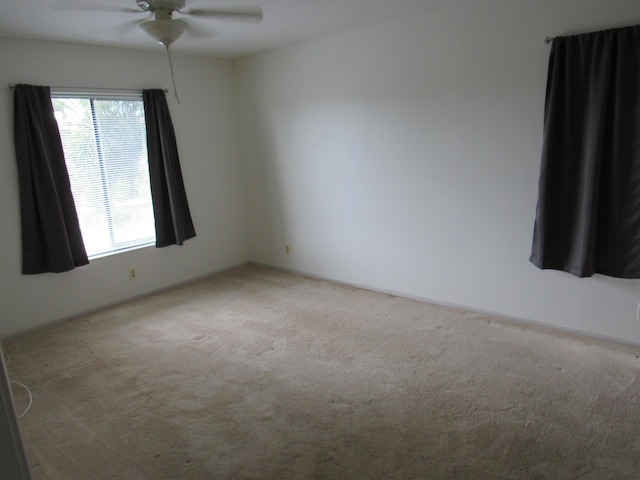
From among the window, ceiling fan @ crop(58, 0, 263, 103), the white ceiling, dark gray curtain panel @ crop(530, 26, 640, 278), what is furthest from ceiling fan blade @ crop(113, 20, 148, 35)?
dark gray curtain panel @ crop(530, 26, 640, 278)

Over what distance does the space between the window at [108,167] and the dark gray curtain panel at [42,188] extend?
16 centimetres

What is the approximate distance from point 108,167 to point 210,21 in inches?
72.5

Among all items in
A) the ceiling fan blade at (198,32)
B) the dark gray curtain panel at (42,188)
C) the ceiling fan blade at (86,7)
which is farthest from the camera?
the dark gray curtain panel at (42,188)

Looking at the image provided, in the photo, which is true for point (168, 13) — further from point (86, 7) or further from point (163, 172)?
point (163, 172)

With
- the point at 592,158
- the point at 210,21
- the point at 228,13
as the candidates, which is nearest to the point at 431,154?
the point at 592,158

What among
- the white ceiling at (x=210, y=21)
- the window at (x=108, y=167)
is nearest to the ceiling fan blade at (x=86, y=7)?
the white ceiling at (x=210, y=21)

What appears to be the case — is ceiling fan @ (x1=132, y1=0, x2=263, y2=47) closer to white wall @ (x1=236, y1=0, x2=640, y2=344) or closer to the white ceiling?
the white ceiling

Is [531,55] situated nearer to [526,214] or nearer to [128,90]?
[526,214]

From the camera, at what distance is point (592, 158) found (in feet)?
9.41

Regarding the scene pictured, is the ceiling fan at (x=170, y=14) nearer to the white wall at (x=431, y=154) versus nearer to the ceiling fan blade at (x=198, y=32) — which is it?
the ceiling fan blade at (x=198, y=32)

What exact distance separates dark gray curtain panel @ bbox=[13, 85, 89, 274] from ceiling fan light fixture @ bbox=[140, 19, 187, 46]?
59.7 inches

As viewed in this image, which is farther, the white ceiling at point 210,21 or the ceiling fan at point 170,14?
the white ceiling at point 210,21

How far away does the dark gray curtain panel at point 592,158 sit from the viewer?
2750mm

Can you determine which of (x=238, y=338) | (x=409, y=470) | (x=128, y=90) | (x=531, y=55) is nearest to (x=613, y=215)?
(x=531, y=55)
